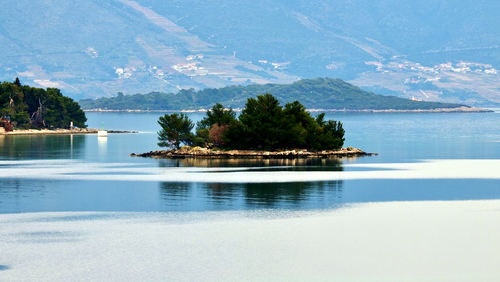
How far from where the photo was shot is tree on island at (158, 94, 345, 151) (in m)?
107

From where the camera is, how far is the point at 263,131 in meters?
108

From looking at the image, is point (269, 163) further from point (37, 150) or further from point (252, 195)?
point (37, 150)

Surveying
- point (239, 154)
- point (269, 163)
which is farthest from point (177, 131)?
point (269, 163)

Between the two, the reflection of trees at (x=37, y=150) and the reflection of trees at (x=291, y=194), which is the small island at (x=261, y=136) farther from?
the reflection of trees at (x=291, y=194)

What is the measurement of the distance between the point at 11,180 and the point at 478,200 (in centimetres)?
3896

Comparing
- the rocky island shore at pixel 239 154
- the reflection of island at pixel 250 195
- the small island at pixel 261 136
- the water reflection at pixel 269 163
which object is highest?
the small island at pixel 261 136

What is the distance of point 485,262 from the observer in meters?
37.5

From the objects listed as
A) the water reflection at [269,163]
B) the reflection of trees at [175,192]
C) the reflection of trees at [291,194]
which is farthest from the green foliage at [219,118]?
the reflection of trees at [175,192]

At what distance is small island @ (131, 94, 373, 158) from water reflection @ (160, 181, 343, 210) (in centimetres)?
3408

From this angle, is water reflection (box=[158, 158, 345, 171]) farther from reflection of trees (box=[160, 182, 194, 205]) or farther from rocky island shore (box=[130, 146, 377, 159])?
reflection of trees (box=[160, 182, 194, 205])

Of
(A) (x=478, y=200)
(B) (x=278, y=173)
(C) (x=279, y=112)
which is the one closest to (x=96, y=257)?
(A) (x=478, y=200)

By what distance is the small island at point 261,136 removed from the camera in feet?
350

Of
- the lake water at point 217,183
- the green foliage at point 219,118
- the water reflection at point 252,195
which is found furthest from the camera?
the green foliage at point 219,118

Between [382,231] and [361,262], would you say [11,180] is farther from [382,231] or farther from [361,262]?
[361,262]
